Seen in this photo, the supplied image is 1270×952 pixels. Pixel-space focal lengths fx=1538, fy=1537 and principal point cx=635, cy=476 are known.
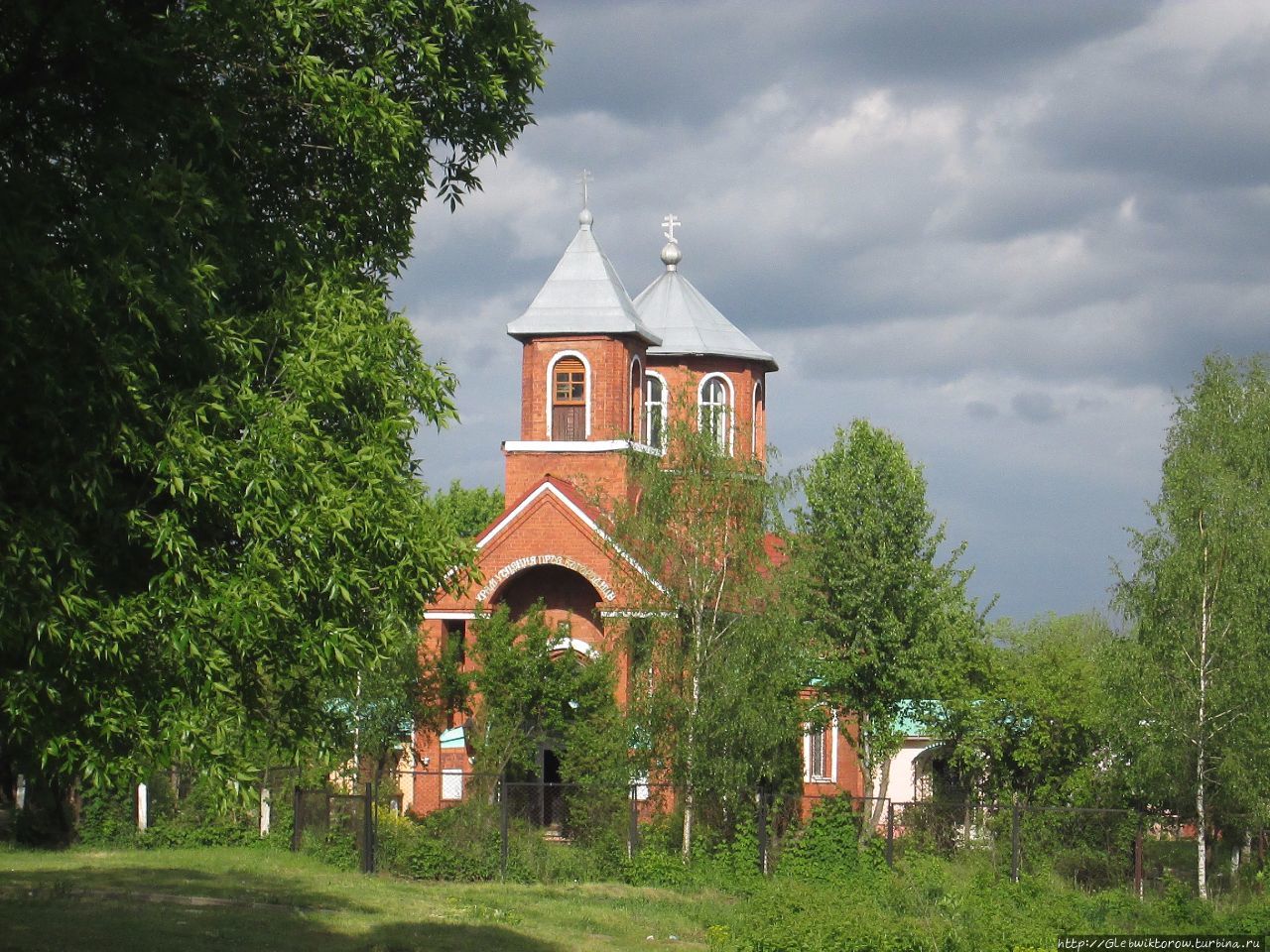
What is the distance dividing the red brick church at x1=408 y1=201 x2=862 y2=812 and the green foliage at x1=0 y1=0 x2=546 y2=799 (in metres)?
16.7

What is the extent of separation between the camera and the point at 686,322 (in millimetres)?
43969

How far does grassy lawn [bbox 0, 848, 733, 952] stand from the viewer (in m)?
18.1

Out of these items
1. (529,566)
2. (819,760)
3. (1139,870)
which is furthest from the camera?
(819,760)

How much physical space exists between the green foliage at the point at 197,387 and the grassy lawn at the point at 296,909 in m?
7.35

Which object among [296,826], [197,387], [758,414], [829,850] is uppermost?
[758,414]

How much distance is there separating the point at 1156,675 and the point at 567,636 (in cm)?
1168

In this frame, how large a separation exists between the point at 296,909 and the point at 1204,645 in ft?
48.1

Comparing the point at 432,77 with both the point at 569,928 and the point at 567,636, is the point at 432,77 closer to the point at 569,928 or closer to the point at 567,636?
the point at 569,928

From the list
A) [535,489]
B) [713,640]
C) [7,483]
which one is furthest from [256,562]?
[535,489]

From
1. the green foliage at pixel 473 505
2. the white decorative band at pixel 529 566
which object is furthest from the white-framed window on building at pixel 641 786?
the green foliage at pixel 473 505

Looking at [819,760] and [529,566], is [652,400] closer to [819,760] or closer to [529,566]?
[819,760]

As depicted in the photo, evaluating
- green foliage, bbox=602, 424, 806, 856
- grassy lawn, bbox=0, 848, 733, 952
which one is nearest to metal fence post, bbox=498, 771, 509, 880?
grassy lawn, bbox=0, 848, 733, 952

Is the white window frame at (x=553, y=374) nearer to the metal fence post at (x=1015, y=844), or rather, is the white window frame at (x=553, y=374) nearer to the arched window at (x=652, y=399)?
the arched window at (x=652, y=399)

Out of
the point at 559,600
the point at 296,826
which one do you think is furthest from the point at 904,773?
the point at 296,826
